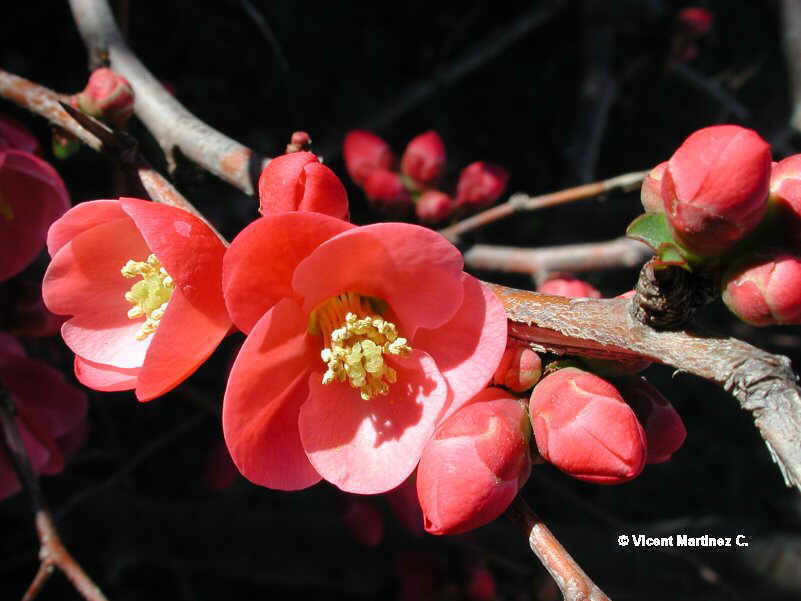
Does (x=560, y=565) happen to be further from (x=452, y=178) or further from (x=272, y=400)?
(x=452, y=178)

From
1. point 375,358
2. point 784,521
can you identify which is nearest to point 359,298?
point 375,358

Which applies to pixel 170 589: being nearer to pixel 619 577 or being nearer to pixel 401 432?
pixel 619 577

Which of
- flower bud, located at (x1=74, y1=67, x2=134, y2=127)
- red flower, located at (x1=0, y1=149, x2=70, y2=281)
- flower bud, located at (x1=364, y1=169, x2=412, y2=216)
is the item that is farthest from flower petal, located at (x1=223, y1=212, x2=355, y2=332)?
flower bud, located at (x1=364, y1=169, x2=412, y2=216)

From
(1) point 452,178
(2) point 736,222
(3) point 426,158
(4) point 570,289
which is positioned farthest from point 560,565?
(1) point 452,178

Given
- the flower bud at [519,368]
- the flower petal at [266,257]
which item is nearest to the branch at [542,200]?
the flower bud at [519,368]

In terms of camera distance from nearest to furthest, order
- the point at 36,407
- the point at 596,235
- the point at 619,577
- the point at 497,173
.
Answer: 1. the point at 36,407
2. the point at 497,173
3. the point at 619,577
4. the point at 596,235

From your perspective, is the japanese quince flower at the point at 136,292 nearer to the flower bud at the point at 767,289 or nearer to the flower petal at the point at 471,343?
the flower petal at the point at 471,343
